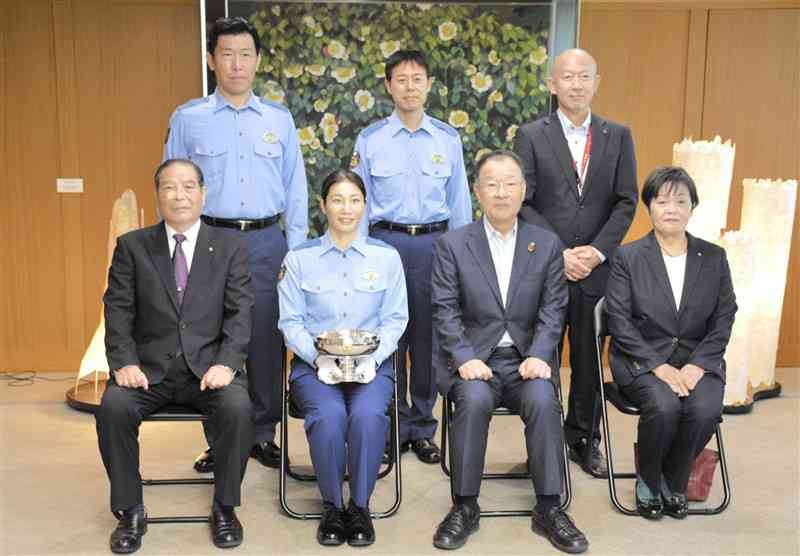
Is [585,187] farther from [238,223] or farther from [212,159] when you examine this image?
[212,159]

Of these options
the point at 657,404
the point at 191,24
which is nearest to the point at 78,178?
the point at 191,24

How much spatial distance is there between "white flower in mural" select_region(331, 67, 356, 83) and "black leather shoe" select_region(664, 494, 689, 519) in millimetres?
3179

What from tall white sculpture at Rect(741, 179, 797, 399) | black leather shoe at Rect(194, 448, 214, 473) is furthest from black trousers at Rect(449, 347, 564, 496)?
tall white sculpture at Rect(741, 179, 797, 399)

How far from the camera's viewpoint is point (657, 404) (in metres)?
3.63

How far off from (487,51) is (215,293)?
9.41 feet

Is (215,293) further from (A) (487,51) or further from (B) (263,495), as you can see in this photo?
(A) (487,51)

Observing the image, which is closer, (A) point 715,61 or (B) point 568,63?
(B) point 568,63

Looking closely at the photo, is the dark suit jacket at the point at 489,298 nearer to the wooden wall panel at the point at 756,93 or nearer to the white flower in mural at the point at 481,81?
the white flower in mural at the point at 481,81

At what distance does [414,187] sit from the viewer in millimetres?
4246

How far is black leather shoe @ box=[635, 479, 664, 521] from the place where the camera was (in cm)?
369

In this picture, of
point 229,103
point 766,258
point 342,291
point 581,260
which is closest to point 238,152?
point 229,103

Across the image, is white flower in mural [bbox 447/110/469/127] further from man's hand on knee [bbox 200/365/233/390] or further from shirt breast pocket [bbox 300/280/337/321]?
man's hand on knee [bbox 200/365/233/390]

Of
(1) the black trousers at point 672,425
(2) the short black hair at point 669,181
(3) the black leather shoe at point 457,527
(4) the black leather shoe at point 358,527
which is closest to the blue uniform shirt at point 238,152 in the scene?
(4) the black leather shoe at point 358,527

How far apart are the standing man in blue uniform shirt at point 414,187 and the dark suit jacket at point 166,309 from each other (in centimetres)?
78
